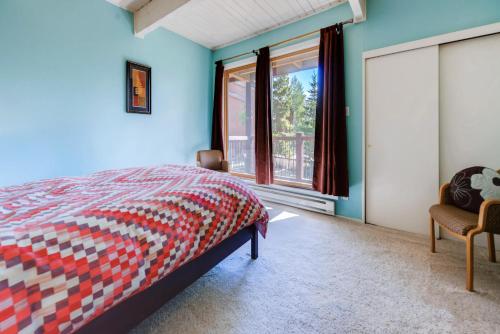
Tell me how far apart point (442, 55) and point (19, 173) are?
14.6ft

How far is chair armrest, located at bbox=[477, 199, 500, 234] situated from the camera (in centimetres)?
147

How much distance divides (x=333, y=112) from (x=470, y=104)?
1259 mm

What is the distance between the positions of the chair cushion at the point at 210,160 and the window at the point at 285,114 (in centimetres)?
62

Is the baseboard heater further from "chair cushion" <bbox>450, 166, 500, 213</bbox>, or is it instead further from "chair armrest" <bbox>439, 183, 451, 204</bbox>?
"chair cushion" <bbox>450, 166, 500, 213</bbox>

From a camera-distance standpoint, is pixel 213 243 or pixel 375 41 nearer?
pixel 213 243

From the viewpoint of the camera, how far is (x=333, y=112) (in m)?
2.81

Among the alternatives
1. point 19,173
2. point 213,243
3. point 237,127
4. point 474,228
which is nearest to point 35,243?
point 213,243

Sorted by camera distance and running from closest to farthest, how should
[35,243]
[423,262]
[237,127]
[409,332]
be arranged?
[35,243]
[409,332]
[423,262]
[237,127]

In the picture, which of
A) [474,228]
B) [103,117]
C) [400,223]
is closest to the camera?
[474,228]

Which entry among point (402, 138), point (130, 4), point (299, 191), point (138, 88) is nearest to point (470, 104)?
point (402, 138)

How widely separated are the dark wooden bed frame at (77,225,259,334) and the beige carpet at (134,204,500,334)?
0.22 metres

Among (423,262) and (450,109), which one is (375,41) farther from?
(423,262)

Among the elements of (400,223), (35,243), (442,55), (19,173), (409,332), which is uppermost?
(442,55)

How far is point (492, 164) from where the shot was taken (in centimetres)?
211
